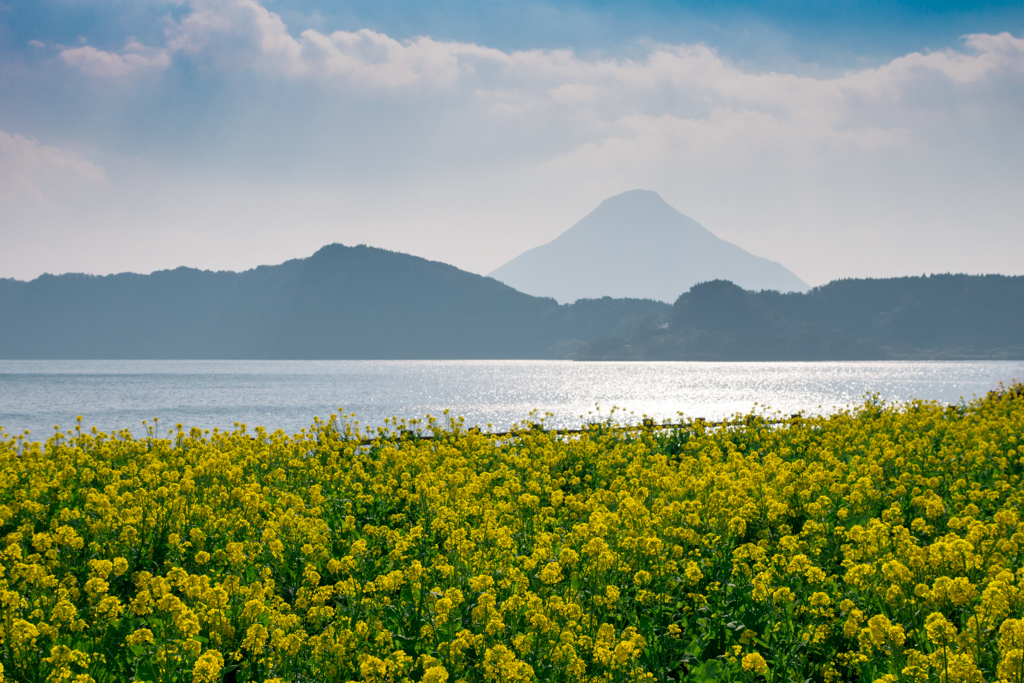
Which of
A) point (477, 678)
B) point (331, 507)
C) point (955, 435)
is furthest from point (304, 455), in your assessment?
point (955, 435)

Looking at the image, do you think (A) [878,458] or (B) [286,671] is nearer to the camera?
(B) [286,671]

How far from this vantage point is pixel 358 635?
551 centimetres

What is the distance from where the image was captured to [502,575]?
6707 mm

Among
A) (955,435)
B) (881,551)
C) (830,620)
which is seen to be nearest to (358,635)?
(830,620)

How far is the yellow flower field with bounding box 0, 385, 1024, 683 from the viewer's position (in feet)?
16.7

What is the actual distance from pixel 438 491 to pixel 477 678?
4453mm

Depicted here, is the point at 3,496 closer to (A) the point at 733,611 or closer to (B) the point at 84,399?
(A) the point at 733,611

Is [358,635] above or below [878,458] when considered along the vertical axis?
below

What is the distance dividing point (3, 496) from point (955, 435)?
16832 mm

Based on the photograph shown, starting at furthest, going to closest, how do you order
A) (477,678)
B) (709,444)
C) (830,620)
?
(709,444)
(830,620)
(477,678)

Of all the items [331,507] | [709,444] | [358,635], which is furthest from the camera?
[709,444]

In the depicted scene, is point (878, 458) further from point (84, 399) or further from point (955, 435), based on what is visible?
point (84, 399)

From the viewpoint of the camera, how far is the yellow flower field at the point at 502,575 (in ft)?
16.7

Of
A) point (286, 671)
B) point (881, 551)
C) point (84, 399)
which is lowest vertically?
point (84, 399)
